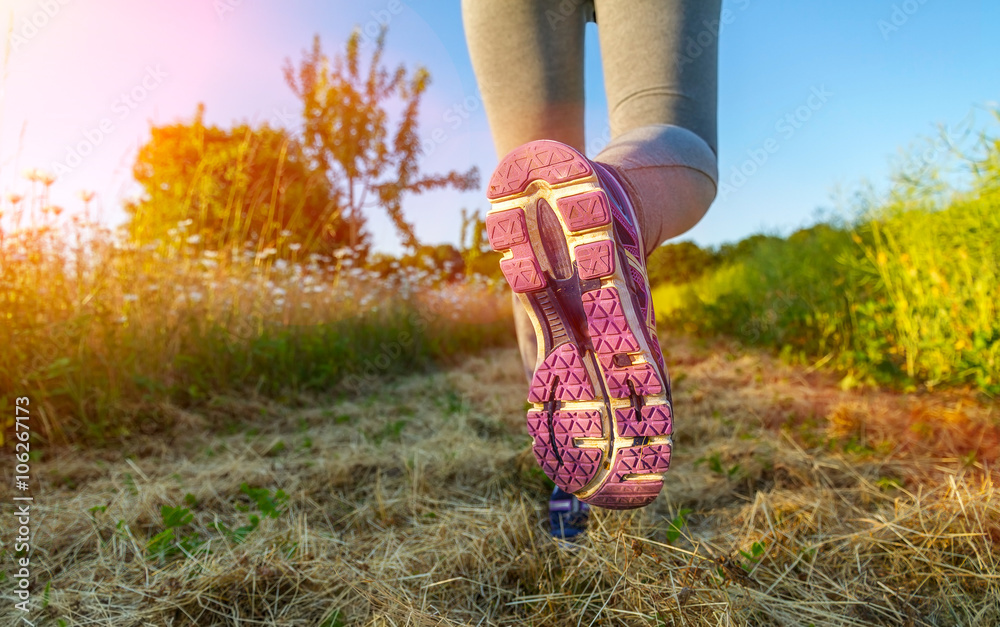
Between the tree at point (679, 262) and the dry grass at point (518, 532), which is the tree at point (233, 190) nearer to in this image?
the dry grass at point (518, 532)

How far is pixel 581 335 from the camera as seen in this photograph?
2.84 ft

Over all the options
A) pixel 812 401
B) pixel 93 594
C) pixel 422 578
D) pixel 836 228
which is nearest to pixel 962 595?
pixel 422 578

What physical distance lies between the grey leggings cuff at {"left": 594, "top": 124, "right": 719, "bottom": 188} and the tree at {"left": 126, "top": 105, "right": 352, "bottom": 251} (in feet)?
8.06

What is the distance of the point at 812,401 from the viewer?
92.5 inches

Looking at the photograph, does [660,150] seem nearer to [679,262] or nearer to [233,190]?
[233,190]

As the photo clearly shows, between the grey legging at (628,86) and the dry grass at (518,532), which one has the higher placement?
the grey legging at (628,86)

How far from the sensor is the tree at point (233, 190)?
3158 mm

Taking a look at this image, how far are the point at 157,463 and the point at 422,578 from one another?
132cm

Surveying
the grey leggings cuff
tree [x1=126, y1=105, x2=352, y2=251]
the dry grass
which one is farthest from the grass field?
the grey leggings cuff

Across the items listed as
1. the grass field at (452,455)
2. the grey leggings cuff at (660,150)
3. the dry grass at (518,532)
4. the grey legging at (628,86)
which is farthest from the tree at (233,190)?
the grey leggings cuff at (660,150)

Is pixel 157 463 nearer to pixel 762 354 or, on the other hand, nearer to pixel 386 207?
pixel 762 354

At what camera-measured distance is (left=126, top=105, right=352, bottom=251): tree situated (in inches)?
124

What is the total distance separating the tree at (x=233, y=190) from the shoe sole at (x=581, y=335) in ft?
8.21

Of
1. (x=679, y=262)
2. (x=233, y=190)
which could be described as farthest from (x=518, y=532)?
(x=679, y=262)
